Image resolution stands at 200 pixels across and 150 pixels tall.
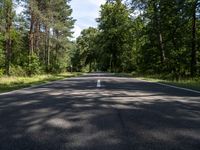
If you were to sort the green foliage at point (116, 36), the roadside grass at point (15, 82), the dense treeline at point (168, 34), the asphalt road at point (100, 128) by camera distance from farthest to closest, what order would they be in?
1. the green foliage at point (116, 36)
2. the dense treeline at point (168, 34)
3. the roadside grass at point (15, 82)
4. the asphalt road at point (100, 128)

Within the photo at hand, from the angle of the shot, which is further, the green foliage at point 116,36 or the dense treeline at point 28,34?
the green foliage at point 116,36

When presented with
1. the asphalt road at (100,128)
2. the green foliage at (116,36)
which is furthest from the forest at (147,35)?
the asphalt road at (100,128)

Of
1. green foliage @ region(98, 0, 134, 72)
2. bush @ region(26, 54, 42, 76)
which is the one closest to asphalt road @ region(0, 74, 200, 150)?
bush @ region(26, 54, 42, 76)

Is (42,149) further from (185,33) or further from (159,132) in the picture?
(185,33)

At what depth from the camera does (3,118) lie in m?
7.45

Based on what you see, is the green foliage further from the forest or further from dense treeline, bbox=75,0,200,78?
dense treeline, bbox=75,0,200,78

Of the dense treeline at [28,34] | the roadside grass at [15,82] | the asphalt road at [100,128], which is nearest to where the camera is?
the asphalt road at [100,128]

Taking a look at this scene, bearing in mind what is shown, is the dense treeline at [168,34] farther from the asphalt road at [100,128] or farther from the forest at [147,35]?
the asphalt road at [100,128]

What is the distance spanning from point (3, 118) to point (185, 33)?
33.2m

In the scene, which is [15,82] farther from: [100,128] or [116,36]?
[116,36]

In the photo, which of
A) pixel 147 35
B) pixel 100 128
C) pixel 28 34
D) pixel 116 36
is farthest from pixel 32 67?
pixel 116 36

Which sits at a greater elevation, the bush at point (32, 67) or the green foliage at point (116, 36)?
the green foliage at point (116, 36)

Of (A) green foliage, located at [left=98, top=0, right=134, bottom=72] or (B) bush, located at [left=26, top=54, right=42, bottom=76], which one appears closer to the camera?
(B) bush, located at [left=26, top=54, right=42, bottom=76]

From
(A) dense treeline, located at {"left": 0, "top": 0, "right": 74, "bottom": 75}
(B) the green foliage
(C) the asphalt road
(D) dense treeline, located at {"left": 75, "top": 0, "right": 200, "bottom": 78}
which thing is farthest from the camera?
(B) the green foliage
